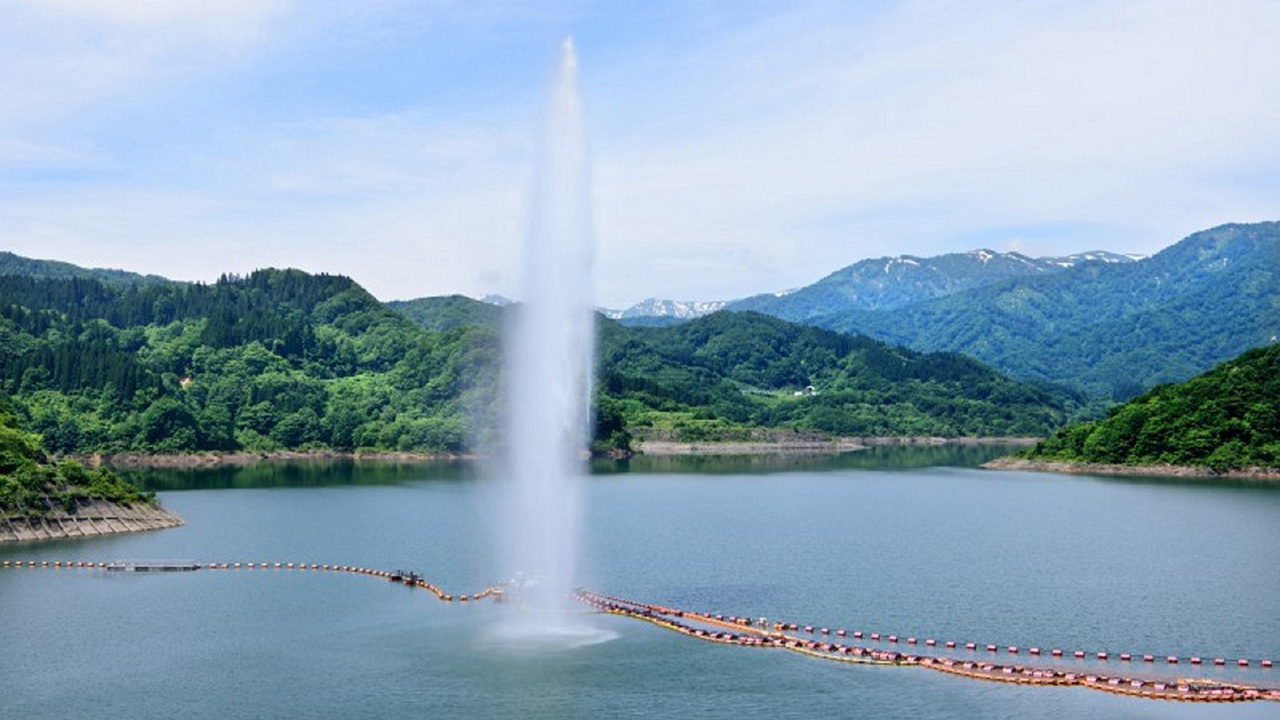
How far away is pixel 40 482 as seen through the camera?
362 ft

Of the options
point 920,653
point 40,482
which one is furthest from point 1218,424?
point 40,482

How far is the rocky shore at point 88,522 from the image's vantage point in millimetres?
105812

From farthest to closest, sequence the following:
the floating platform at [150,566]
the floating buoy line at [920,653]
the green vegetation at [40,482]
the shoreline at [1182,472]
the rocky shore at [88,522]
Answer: the shoreline at [1182,472], the green vegetation at [40,482], the rocky shore at [88,522], the floating platform at [150,566], the floating buoy line at [920,653]

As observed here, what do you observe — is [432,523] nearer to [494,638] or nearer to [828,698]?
[494,638]

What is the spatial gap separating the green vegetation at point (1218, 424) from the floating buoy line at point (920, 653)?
126 m

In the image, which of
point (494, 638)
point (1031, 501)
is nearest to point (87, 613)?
point (494, 638)

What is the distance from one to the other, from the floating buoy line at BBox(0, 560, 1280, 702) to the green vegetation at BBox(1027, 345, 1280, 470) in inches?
4947

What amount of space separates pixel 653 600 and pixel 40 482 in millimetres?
60178

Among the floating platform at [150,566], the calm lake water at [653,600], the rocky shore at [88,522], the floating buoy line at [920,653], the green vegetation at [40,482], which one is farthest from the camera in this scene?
the green vegetation at [40,482]

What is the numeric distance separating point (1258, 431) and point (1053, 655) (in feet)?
432

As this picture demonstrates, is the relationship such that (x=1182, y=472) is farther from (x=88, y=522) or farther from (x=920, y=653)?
(x=88, y=522)

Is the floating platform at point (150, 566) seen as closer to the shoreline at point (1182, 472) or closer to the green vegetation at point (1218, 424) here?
the shoreline at point (1182, 472)

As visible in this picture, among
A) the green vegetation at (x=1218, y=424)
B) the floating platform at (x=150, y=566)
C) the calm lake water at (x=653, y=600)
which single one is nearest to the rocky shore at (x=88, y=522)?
the calm lake water at (x=653, y=600)

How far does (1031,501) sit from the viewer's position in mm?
151625
